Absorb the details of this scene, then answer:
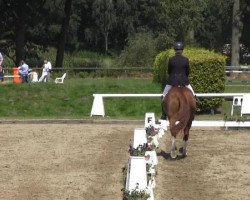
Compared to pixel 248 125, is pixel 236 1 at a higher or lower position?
higher

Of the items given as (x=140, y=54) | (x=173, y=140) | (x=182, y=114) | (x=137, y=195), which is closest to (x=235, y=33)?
(x=140, y=54)

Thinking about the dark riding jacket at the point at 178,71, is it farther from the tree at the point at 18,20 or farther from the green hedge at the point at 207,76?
the tree at the point at 18,20

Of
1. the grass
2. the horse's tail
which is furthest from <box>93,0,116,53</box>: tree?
the horse's tail

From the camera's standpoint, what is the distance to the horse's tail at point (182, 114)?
13.3 meters

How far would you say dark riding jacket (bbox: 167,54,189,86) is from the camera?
534 inches

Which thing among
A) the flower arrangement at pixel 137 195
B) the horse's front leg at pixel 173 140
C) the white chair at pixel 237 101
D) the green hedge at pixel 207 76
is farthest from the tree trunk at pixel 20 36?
the flower arrangement at pixel 137 195

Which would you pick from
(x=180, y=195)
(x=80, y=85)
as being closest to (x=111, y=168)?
(x=180, y=195)

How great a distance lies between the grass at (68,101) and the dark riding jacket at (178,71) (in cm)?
1336

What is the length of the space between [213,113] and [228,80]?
14.0m

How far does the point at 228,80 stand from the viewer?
4028cm

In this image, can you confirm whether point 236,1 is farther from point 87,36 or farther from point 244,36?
point 87,36

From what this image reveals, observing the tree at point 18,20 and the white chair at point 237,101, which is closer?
the white chair at point 237,101

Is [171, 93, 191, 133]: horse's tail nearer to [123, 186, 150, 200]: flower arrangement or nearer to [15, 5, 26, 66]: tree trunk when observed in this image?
[123, 186, 150, 200]: flower arrangement

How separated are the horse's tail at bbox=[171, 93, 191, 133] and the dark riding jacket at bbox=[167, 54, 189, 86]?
38 centimetres
